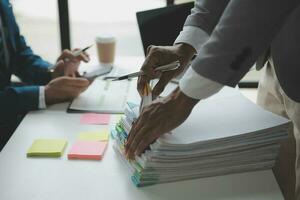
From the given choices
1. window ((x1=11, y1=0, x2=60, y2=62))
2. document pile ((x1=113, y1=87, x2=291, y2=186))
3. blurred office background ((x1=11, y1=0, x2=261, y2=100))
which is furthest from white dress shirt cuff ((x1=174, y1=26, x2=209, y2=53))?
window ((x1=11, y1=0, x2=60, y2=62))

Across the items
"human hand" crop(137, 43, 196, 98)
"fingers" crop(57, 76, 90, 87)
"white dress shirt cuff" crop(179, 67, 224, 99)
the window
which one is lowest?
the window

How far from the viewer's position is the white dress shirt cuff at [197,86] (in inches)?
31.5

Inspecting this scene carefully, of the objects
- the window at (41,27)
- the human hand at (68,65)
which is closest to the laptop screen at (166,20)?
the human hand at (68,65)

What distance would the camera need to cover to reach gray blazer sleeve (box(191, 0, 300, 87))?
77 cm

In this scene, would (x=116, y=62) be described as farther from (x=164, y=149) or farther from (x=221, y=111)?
(x=164, y=149)

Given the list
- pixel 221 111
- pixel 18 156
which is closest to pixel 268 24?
pixel 221 111

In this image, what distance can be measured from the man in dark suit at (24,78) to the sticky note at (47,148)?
9.9 inches

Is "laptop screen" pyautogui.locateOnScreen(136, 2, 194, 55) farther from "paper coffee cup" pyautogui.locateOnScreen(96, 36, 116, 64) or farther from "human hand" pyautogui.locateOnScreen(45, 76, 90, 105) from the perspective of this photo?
"human hand" pyautogui.locateOnScreen(45, 76, 90, 105)

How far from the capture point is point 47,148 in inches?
41.8

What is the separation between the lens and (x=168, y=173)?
91cm

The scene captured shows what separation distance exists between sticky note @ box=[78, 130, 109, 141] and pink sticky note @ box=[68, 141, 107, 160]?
0.08 feet

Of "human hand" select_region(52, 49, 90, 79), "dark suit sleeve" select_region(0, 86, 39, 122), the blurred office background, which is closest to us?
"dark suit sleeve" select_region(0, 86, 39, 122)

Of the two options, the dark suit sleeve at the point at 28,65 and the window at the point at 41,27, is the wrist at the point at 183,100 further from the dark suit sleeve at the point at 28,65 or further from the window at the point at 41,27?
the window at the point at 41,27

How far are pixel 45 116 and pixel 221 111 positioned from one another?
0.57 meters
